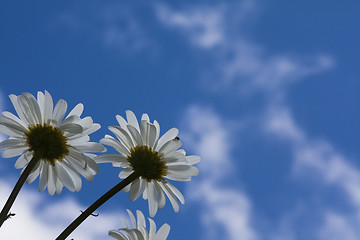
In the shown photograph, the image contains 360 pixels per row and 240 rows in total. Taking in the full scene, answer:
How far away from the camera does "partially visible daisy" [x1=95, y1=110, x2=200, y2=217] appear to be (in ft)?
11.3

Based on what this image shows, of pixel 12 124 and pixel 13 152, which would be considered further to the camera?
pixel 13 152

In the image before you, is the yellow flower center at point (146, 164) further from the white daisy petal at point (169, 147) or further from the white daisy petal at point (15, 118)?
the white daisy petal at point (15, 118)

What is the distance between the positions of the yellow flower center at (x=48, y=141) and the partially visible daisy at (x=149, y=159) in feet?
1.04

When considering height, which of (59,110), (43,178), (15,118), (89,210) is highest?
(59,110)

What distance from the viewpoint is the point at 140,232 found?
10.4 feet

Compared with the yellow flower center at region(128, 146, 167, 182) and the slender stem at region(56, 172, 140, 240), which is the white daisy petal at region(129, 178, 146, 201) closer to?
the yellow flower center at region(128, 146, 167, 182)

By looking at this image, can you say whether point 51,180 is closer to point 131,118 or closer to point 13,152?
point 13,152

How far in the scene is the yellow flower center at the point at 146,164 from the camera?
3.50 metres

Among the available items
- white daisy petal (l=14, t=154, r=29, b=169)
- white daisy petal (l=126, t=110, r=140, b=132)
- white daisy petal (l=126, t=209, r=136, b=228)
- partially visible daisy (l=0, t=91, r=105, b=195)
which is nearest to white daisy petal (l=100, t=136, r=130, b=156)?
partially visible daisy (l=0, t=91, r=105, b=195)

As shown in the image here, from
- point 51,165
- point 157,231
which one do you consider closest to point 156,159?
point 157,231

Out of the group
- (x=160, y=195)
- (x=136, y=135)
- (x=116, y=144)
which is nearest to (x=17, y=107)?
(x=116, y=144)

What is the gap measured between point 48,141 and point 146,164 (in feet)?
2.56

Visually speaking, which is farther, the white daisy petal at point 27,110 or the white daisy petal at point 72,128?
the white daisy petal at point 27,110

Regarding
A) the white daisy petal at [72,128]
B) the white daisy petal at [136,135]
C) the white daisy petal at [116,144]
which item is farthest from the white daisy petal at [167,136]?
the white daisy petal at [72,128]
